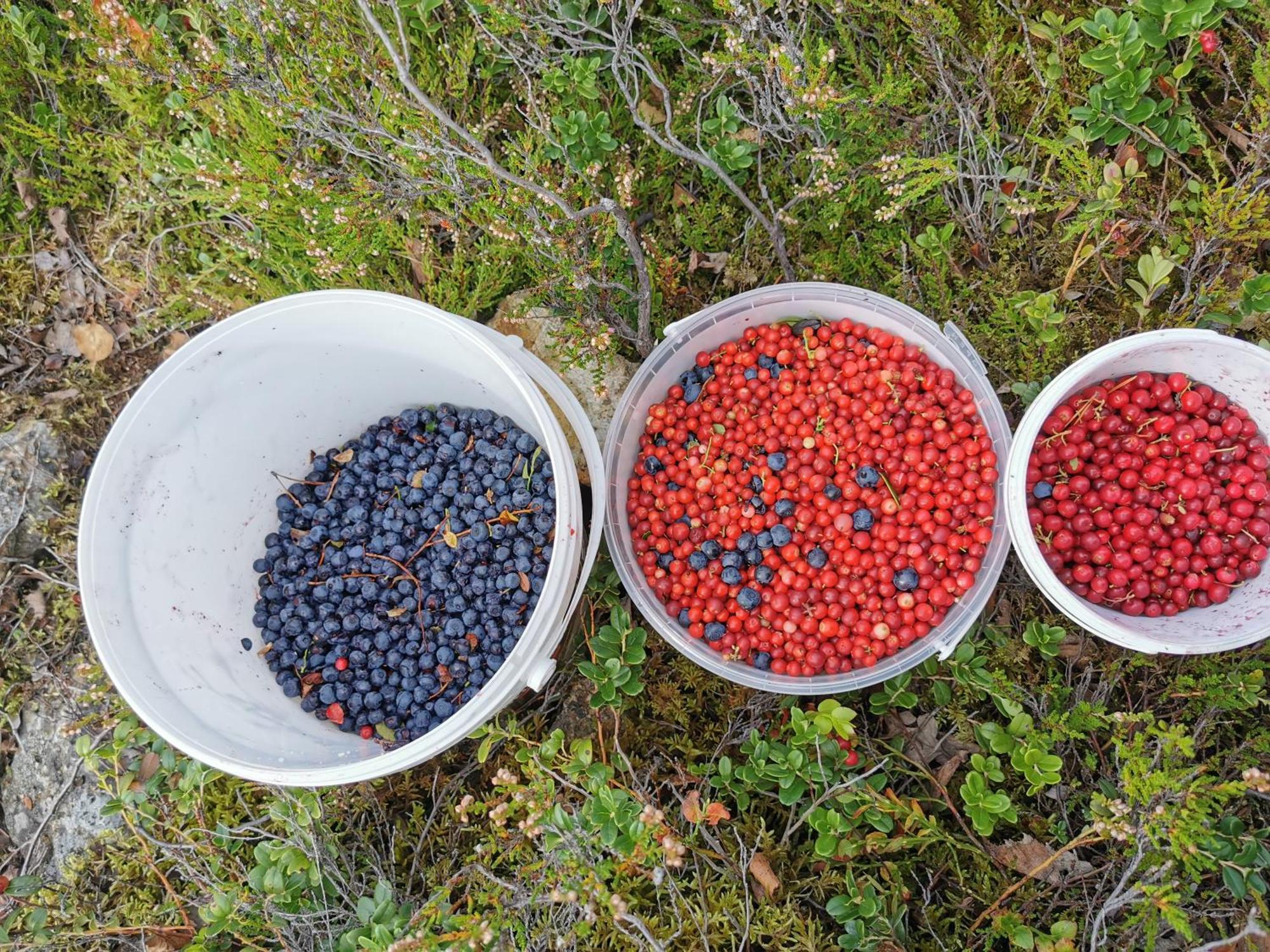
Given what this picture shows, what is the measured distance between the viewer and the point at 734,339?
258 cm

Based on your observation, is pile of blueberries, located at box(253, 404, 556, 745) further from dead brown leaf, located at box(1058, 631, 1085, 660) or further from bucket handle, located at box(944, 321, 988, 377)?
dead brown leaf, located at box(1058, 631, 1085, 660)

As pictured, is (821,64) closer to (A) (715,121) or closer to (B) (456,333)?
(A) (715,121)

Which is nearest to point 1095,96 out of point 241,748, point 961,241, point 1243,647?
point 961,241

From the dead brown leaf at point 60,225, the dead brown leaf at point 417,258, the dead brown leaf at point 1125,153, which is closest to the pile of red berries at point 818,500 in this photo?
the dead brown leaf at point 1125,153

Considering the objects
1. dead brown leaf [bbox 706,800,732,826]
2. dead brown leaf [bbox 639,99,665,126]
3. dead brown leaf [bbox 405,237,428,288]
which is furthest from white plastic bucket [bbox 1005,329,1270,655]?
dead brown leaf [bbox 405,237,428,288]

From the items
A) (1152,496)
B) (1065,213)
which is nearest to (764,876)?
(1152,496)

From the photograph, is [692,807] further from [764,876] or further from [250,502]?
[250,502]

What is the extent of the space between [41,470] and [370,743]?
157 centimetres

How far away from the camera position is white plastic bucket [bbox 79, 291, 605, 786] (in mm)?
2082

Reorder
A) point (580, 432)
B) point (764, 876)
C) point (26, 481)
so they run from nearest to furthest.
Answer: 1. point (764, 876)
2. point (580, 432)
3. point (26, 481)

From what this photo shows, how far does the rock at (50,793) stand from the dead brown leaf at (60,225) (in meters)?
1.64

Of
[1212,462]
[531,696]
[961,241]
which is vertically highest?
[961,241]

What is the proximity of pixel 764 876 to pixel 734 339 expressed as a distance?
4.92ft

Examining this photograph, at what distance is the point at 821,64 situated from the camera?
2082 millimetres
